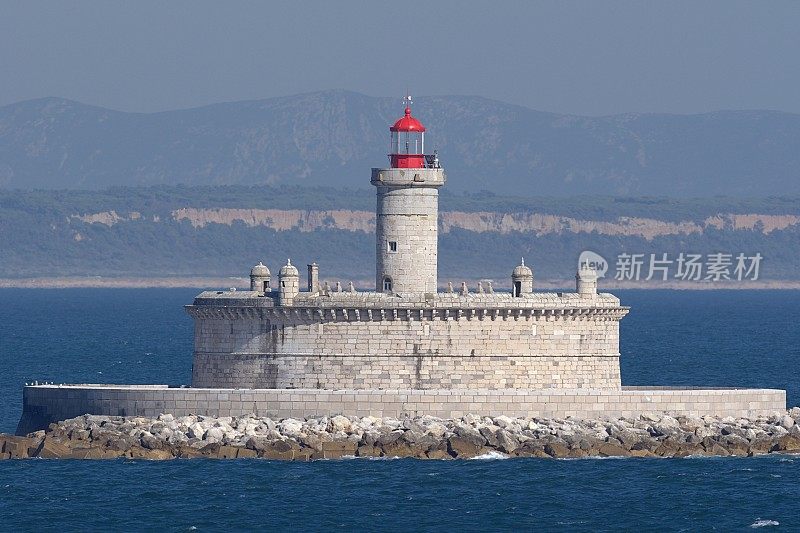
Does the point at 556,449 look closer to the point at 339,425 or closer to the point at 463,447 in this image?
the point at 463,447

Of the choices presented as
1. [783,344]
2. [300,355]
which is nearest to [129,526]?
[300,355]

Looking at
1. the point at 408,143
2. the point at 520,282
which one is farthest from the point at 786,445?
the point at 408,143

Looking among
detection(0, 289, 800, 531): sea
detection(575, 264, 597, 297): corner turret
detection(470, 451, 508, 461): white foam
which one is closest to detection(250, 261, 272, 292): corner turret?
detection(0, 289, 800, 531): sea

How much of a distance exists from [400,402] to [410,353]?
196 cm

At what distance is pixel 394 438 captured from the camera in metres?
49.9

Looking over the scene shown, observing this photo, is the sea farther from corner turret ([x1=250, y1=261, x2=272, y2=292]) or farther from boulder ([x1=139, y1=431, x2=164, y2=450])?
corner turret ([x1=250, y1=261, x2=272, y2=292])

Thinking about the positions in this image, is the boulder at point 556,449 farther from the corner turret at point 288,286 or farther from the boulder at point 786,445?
the corner turret at point 288,286

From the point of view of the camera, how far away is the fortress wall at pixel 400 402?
167 feet

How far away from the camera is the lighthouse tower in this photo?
53875 mm

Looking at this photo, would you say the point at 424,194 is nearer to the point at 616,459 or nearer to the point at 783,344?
the point at 616,459

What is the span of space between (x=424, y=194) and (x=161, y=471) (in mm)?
10300

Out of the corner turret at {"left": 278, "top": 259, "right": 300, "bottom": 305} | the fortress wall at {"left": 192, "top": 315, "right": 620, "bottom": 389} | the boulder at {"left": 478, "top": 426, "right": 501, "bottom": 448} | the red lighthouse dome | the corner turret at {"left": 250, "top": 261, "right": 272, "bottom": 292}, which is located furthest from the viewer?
the corner turret at {"left": 250, "top": 261, "right": 272, "bottom": 292}

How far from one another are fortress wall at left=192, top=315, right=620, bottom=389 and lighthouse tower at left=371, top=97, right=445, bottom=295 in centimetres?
184

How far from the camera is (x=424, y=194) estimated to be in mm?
54031
